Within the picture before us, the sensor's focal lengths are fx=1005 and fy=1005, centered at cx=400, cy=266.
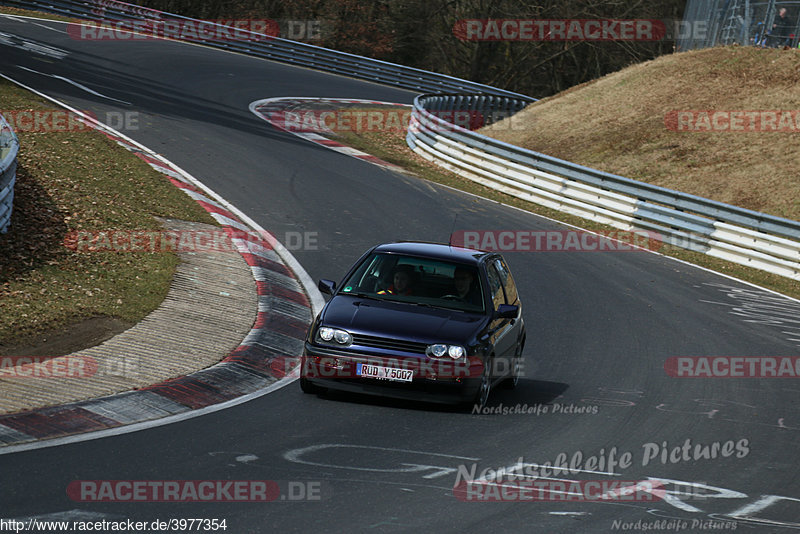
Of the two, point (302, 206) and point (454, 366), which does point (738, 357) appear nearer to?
point (454, 366)

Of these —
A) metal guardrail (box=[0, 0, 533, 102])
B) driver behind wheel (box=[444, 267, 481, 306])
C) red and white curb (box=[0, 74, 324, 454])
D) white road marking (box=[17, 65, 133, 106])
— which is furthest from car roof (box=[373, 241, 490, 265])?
metal guardrail (box=[0, 0, 533, 102])

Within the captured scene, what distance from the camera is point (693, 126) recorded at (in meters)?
30.8

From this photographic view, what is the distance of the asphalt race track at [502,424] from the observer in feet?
21.8

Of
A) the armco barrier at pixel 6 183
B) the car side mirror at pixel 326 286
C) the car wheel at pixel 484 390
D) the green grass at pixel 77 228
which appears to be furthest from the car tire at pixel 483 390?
the armco barrier at pixel 6 183

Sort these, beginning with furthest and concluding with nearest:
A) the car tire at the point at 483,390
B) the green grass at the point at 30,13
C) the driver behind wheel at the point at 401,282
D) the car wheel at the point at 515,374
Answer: the green grass at the point at 30,13, the car wheel at the point at 515,374, the driver behind wheel at the point at 401,282, the car tire at the point at 483,390

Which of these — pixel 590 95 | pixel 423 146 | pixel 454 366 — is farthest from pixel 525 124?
pixel 454 366

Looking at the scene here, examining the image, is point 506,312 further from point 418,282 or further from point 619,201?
point 619,201

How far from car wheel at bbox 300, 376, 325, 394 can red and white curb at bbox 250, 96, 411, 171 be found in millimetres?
17029

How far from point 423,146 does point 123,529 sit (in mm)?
24439

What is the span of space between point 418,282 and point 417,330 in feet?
3.70

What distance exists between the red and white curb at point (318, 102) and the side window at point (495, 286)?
1548 cm

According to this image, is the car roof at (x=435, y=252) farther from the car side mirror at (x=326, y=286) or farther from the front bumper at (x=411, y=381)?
the front bumper at (x=411, y=381)

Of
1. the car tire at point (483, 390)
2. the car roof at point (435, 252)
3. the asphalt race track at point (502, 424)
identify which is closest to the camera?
the asphalt race track at point (502, 424)

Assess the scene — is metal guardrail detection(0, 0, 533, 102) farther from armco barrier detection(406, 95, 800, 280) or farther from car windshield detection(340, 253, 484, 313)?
car windshield detection(340, 253, 484, 313)
